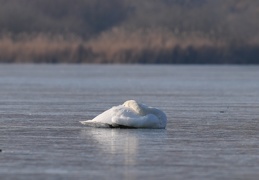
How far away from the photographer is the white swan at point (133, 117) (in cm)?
1625

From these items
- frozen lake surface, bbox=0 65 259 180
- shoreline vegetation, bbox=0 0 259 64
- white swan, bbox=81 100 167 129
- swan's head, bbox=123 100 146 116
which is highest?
shoreline vegetation, bbox=0 0 259 64

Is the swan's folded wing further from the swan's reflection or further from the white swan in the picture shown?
the swan's reflection

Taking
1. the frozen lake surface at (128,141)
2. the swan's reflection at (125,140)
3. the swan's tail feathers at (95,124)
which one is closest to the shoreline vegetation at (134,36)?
the frozen lake surface at (128,141)

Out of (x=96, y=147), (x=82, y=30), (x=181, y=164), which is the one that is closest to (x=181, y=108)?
(x=96, y=147)

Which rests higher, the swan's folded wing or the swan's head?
the swan's head

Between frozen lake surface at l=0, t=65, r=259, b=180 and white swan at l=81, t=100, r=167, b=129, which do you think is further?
white swan at l=81, t=100, r=167, b=129

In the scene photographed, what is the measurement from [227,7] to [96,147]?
6027 cm

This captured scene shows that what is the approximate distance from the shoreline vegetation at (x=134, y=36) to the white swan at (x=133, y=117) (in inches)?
1578

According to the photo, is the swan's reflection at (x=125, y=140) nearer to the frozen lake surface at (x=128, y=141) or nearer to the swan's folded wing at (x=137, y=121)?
the frozen lake surface at (x=128, y=141)

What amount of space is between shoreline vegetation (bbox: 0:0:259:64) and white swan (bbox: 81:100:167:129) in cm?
4008

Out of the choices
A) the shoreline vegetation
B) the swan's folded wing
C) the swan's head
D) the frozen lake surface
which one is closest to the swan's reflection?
the frozen lake surface

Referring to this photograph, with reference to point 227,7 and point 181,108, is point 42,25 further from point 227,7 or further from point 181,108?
point 181,108

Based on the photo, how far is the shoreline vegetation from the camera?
5825 cm

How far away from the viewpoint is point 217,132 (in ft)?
51.8
